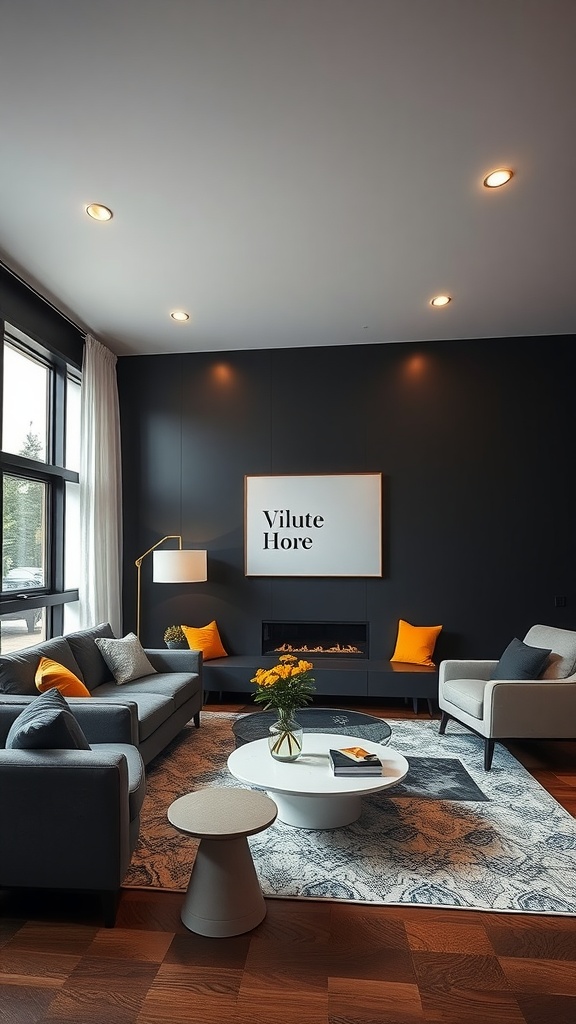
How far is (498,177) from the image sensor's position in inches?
129

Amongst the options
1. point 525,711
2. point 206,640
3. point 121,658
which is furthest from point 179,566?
point 525,711

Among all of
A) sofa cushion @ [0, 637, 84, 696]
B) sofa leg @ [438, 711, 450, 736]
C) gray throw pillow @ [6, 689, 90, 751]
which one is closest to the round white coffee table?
gray throw pillow @ [6, 689, 90, 751]

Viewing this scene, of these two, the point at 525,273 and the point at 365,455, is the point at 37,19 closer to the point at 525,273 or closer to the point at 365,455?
the point at 525,273

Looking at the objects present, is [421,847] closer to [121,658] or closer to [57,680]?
[57,680]

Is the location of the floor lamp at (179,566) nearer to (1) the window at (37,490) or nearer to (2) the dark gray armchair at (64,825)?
(1) the window at (37,490)

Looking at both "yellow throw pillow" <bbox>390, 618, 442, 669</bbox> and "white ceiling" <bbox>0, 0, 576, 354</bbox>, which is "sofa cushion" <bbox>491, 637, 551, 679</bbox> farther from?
"white ceiling" <bbox>0, 0, 576, 354</bbox>

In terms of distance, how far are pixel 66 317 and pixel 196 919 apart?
4434mm

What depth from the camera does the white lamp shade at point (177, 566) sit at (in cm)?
543

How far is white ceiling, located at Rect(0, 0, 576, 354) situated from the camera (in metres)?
2.36

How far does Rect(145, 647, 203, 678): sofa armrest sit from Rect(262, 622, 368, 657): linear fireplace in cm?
118

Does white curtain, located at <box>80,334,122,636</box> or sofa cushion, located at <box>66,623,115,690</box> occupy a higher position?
white curtain, located at <box>80,334,122,636</box>

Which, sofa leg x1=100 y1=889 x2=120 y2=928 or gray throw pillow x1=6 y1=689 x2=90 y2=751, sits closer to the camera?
sofa leg x1=100 y1=889 x2=120 y2=928

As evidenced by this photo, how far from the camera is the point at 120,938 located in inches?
89.0

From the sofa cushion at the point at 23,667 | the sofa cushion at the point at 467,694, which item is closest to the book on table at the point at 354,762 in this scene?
the sofa cushion at the point at 467,694
